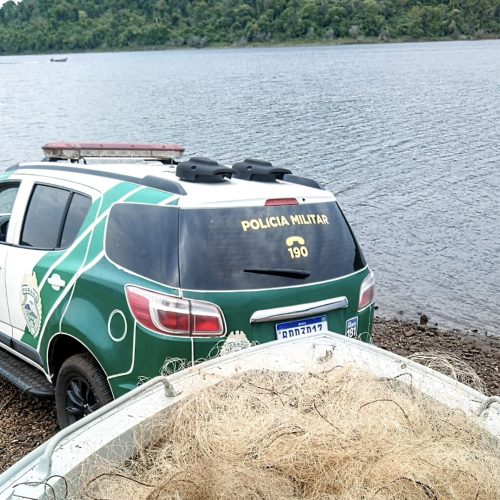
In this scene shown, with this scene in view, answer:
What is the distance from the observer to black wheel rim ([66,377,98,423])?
16.0 ft

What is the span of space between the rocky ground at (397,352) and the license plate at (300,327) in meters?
2.25

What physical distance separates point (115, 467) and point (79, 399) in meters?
2.08

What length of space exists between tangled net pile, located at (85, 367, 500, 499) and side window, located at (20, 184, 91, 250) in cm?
221

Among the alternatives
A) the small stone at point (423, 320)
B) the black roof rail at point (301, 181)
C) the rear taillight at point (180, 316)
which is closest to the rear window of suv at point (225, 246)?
the rear taillight at point (180, 316)

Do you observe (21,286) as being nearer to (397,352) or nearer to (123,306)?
(123,306)

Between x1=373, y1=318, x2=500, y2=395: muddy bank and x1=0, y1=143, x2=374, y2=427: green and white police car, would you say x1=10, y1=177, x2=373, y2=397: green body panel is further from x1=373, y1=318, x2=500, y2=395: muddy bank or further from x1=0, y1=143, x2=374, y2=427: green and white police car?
x1=373, y1=318, x2=500, y2=395: muddy bank

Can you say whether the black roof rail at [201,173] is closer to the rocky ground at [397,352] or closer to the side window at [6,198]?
the side window at [6,198]

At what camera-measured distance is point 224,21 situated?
141875 mm

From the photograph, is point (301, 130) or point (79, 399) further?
point (301, 130)

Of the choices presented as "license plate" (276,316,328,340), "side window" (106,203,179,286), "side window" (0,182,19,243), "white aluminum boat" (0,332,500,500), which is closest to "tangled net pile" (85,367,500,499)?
"white aluminum boat" (0,332,500,500)

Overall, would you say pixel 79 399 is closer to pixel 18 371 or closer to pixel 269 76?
pixel 18 371

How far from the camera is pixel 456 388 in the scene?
3482 mm

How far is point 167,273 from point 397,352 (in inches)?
207

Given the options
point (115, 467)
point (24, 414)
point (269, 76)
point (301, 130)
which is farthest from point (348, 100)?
point (115, 467)
